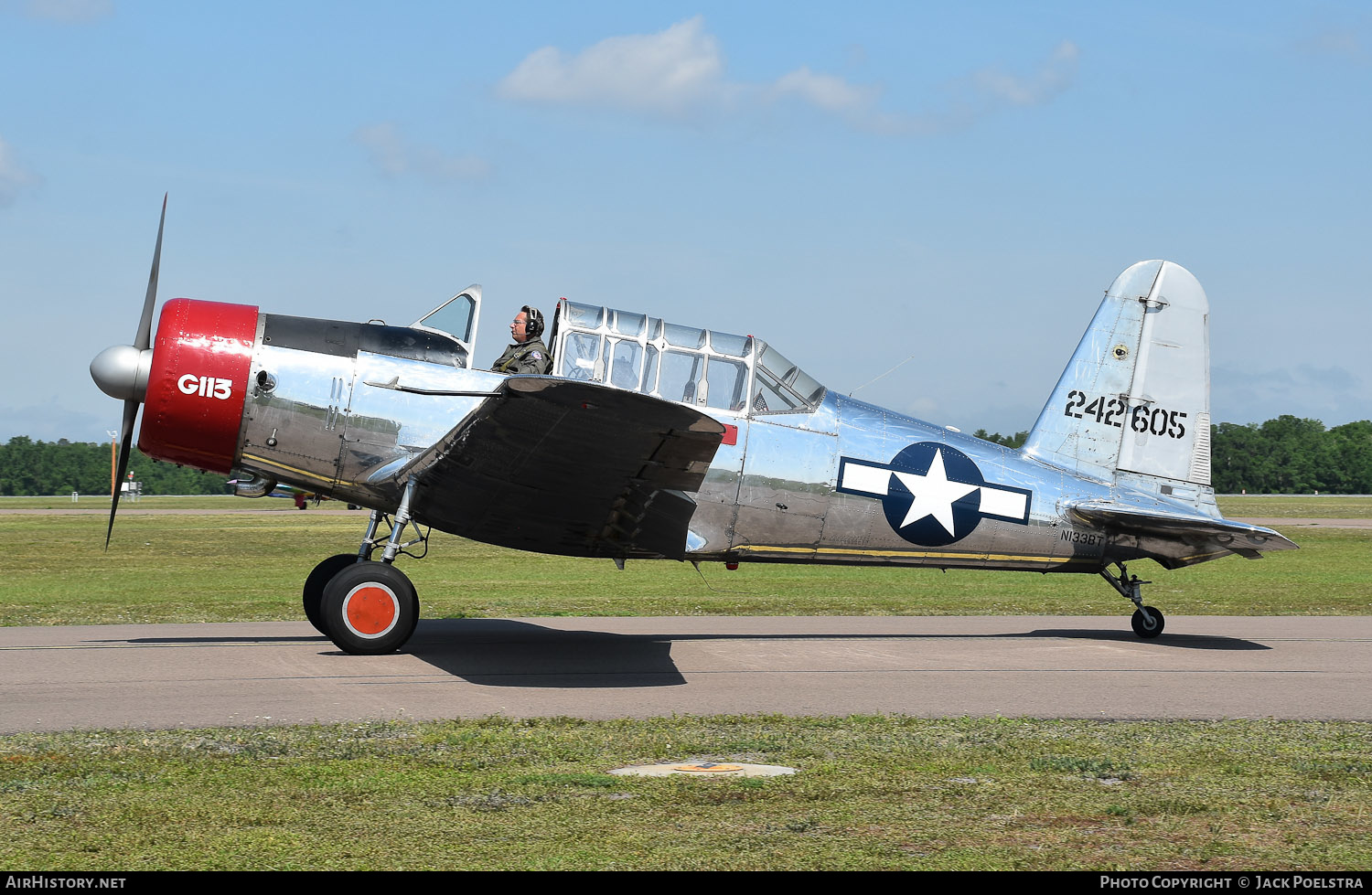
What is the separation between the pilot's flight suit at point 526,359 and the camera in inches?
376

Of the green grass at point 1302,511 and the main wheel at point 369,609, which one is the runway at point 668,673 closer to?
the main wheel at point 369,609

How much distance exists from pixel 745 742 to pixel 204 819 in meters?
2.78

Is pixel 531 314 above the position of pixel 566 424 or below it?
above

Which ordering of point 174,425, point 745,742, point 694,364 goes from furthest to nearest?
point 694,364, point 174,425, point 745,742

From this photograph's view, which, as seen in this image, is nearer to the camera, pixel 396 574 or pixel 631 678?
pixel 631 678

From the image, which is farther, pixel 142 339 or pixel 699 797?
pixel 142 339

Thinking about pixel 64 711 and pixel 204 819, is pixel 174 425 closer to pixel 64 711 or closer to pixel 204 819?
pixel 64 711

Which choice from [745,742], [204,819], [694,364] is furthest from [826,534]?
Result: [204,819]

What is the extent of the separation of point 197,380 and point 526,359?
2.53 meters

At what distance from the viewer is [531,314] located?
32.0ft

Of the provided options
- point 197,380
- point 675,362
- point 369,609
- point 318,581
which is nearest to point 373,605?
point 369,609

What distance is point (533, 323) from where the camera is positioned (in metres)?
9.75

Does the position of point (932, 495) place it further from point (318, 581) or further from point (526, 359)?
point (318, 581)

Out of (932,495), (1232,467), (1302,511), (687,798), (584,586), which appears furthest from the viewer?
(1232,467)
